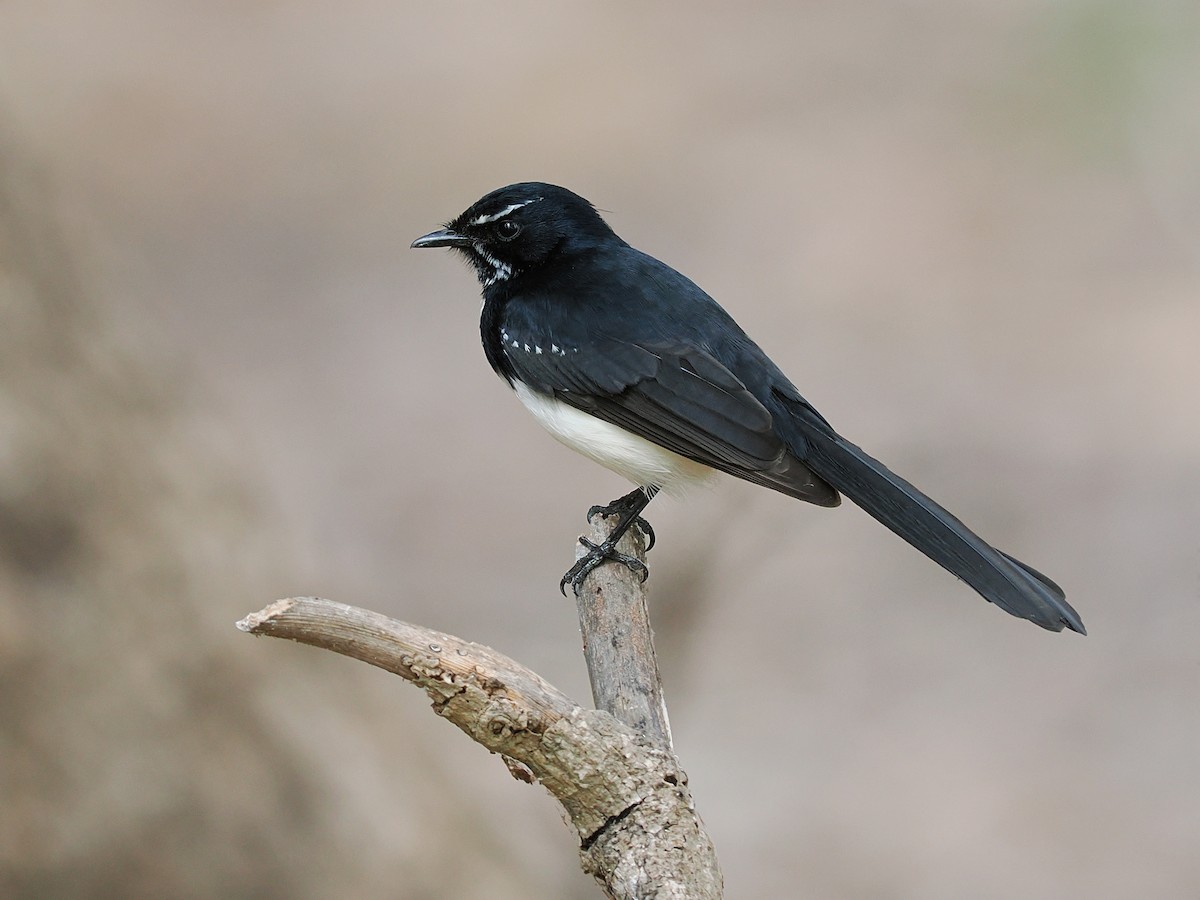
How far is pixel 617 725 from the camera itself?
302cm

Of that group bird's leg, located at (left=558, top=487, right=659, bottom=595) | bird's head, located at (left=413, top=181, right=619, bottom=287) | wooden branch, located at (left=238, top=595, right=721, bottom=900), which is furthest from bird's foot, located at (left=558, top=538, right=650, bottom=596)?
wooden branch, located at (left=238, top=595, right=721, bottom=900)

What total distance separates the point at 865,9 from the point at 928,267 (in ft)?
18.1

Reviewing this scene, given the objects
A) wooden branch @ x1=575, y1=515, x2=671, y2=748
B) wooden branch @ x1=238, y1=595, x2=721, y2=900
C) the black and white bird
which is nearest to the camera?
wooden branch @ x1=238, y1=595, x2=721, y2=900

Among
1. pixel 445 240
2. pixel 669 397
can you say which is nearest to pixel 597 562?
pixel 669 397

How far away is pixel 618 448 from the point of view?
167 inches

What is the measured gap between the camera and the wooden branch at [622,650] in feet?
11.1

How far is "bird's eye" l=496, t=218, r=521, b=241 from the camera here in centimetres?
462

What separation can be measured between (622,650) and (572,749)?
680 millimetres

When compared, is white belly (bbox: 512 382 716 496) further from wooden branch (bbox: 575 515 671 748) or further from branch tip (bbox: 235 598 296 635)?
branch tip (bbox: 235 598 296 635)

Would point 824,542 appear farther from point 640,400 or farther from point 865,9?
point 865,9

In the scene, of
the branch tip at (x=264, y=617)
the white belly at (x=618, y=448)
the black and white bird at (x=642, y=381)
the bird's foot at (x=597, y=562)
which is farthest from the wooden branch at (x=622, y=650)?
the branch tip at (x=264, y=617)

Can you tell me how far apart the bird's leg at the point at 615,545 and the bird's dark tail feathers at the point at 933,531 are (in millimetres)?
642

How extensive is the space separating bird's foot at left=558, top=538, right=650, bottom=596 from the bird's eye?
1072 mm

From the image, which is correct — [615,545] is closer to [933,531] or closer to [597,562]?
[597,562]
